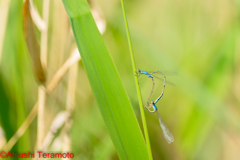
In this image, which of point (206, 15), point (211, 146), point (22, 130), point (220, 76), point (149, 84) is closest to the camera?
point (220, 76)

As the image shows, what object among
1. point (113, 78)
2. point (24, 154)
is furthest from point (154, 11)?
point (24, 154)

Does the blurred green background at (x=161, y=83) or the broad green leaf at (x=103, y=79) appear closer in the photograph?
the broad green leaf at (x=103, y=79)

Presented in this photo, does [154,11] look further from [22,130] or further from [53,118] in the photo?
[22,130]

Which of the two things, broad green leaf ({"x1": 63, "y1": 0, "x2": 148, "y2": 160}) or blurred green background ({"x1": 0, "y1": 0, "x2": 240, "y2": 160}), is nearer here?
broad green leaf ({"x1": 63, "y1": 0, "x2": 148, "y2": 160})

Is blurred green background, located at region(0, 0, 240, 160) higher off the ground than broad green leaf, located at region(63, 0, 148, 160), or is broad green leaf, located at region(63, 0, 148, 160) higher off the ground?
broad green leaf, located at region(63, 0, 148, 160)
